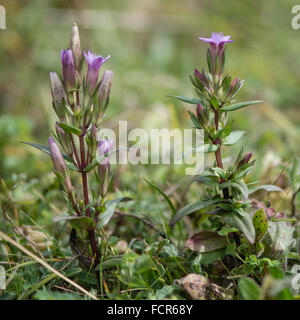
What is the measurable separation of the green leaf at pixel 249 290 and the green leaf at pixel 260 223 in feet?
0.63

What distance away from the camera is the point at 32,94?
3.26 m

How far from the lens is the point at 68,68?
1.17m

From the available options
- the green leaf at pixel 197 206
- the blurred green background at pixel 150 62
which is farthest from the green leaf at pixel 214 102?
the blurred green background at pixel 150 62

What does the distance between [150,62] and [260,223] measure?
2.81 meters

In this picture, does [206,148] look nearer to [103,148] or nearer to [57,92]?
[103,148]

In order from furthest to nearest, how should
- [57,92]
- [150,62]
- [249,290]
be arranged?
[150,62]
[57,92]
[249,290]

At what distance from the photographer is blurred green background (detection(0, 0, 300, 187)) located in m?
2.47

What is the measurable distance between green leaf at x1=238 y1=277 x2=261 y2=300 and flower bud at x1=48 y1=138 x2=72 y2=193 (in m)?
0.59

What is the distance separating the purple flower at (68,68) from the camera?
3.80 feet

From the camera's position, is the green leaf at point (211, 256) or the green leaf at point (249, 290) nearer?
the green leaf at point (249, 290)

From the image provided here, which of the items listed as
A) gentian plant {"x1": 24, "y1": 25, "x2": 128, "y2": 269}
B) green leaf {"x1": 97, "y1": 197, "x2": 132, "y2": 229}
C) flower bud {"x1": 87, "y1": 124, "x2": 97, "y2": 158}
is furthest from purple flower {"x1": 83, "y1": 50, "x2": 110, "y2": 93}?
green leaf {"x1": 97, "y1": 197, "x2": 132, "y2": 229}

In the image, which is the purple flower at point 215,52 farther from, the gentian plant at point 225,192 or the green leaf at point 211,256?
the green leaf at point 211,256

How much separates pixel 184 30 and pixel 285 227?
3224 mm

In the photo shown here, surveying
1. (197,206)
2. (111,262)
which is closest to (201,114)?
(197,206)
